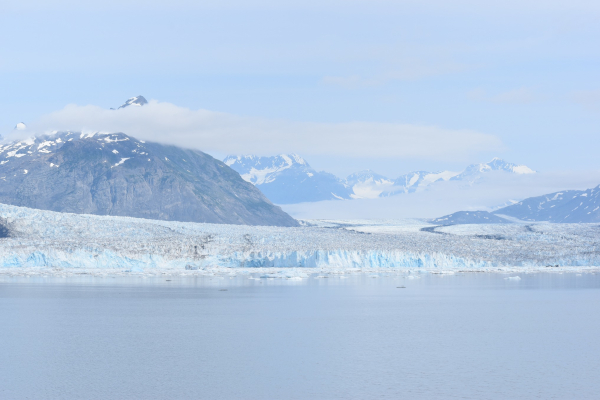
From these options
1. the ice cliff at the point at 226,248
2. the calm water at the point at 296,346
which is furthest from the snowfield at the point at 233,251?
the calm water at the point at 296,346

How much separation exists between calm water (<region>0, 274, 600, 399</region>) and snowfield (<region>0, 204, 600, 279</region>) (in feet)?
74.4

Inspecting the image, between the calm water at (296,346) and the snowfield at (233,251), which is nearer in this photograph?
the calm water at (296,346)

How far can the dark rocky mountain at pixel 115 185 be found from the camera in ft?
522

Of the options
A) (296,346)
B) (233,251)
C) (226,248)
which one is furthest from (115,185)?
(296,346)

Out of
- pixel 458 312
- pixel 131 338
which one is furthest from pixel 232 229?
pixel 131 338

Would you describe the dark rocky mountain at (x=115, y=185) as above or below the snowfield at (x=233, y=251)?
above

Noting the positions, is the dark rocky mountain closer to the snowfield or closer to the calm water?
the snowfield

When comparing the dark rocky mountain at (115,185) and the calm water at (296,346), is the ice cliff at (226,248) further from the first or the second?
the dark rocky mountain at (115,185)

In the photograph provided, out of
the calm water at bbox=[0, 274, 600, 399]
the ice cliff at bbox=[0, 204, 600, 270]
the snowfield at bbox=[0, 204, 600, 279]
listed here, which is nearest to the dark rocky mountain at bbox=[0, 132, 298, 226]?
the ice cliff at bbox=[0, 204, 600, 270]

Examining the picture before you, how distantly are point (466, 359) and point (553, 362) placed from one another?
2500 mm

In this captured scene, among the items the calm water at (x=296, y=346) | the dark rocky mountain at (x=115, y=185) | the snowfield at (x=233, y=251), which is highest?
the dark rocky mountain at (x=115, y=185)

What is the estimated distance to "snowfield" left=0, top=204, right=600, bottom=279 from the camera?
61938mm

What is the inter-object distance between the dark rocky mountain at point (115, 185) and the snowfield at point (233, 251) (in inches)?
3342

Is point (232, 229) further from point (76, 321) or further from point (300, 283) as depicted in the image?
point (76, 321)
